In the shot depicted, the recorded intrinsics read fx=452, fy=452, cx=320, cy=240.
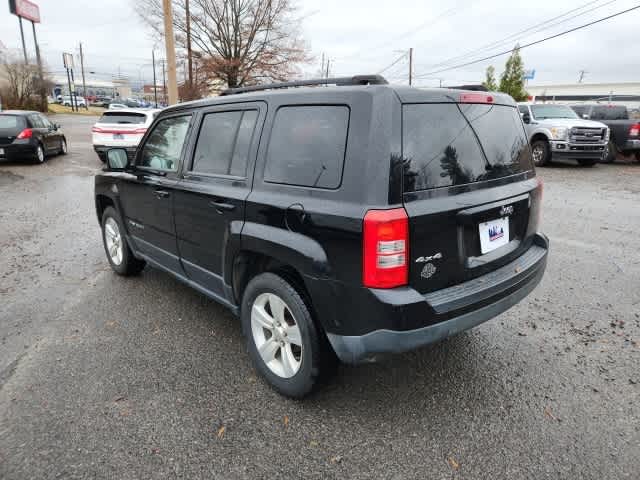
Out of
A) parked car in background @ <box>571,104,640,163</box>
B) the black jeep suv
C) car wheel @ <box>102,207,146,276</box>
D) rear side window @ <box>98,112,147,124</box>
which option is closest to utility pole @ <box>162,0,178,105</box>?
rear side window @ <box>98,112,147,124</box>

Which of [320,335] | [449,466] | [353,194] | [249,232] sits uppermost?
[353,194]

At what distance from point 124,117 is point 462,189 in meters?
13.3

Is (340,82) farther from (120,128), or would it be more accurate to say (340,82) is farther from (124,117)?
(124,117)

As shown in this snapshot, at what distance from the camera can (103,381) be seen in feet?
9.75

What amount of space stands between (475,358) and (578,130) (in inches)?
485

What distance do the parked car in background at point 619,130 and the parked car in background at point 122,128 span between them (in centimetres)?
1449

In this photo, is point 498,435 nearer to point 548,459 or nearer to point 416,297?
point 548,459

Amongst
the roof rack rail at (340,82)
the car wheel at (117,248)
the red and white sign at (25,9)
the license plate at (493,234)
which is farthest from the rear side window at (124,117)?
the red and white sign at (25,9)

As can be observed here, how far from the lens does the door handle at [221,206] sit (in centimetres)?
293

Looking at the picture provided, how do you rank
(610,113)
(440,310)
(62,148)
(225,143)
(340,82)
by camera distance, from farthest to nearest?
(62,148)
(610,113)
(225,143)
(340,82)
(440,310)

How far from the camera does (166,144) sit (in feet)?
12.7

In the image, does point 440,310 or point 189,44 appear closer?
point 440,310

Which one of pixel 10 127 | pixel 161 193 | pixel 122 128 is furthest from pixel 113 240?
pixel 10 127

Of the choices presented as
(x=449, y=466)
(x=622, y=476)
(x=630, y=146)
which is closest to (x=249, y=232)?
(x=449, y=466)
